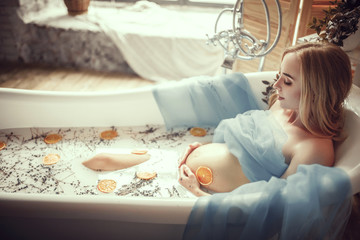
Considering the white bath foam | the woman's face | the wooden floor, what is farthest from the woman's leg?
the wooden floor

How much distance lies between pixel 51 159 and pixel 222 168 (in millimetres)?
859

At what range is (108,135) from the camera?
70.1 inches

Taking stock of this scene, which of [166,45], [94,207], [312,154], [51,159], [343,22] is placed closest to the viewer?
[94,207]

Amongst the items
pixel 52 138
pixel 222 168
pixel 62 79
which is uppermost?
pixel 222 168

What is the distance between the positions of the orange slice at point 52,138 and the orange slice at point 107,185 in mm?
438

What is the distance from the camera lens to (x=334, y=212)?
100cm

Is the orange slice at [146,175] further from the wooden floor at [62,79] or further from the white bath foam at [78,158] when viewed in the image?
the wooden floor at [62,79]

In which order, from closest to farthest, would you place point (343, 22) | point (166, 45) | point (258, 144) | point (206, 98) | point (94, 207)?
point (94, 207), point (258, 144), point (343, 22), point (206, 98), point (166, 45)

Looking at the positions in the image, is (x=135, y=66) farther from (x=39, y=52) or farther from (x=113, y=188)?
(x=113, y=188)

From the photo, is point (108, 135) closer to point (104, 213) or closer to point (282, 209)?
point (104, 213)

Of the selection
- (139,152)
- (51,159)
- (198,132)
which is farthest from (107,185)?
(198,132)

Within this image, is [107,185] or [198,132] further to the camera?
[198,132]

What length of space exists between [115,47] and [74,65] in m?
0.52

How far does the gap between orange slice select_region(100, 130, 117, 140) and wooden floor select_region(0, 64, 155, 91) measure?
1229 mm
